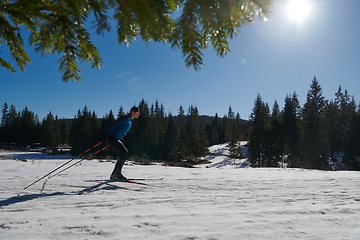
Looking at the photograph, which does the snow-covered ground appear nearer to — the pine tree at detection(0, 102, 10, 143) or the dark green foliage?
the dark green foliage

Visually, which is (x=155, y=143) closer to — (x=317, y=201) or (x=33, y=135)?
(x=317, y=201)

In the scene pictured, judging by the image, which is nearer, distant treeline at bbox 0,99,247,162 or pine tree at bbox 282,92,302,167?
pine tree at bbox 282,92,302,167

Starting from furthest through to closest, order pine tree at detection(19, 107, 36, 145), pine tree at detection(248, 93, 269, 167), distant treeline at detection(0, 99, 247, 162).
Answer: pine tree at detection(19, 107, 36, 145) < distant treeline at detection(0, 99, 247, 162) < pine tree at detection(248, 93, 269, 167)

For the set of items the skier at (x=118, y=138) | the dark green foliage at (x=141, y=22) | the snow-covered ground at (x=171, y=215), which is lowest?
the snow-covered ground at (x=171, y=215)

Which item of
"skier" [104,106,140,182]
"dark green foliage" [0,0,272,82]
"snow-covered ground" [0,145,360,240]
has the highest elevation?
"dark green foliage" [0,0,272,82]

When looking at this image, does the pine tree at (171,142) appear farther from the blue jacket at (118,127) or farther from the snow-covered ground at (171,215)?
the snow-covered ground at (171,215)

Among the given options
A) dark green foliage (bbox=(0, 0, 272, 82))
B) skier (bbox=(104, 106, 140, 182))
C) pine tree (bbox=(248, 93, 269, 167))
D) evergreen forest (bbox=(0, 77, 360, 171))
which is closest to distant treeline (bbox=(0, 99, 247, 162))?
evergreen forest (bbox=(0, 77, 360, 171))

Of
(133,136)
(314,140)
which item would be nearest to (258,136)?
(314,140)

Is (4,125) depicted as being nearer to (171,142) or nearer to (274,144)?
(171,142)

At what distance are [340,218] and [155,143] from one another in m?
43.0

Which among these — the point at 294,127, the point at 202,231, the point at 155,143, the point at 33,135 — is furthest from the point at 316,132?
the point at 33,135

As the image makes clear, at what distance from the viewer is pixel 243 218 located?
2.28 metres

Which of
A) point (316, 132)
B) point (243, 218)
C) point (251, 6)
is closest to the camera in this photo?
point (251, 6)

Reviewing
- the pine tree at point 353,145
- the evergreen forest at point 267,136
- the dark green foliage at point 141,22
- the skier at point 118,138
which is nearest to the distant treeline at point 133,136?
the evergreen forest at point 267,136
